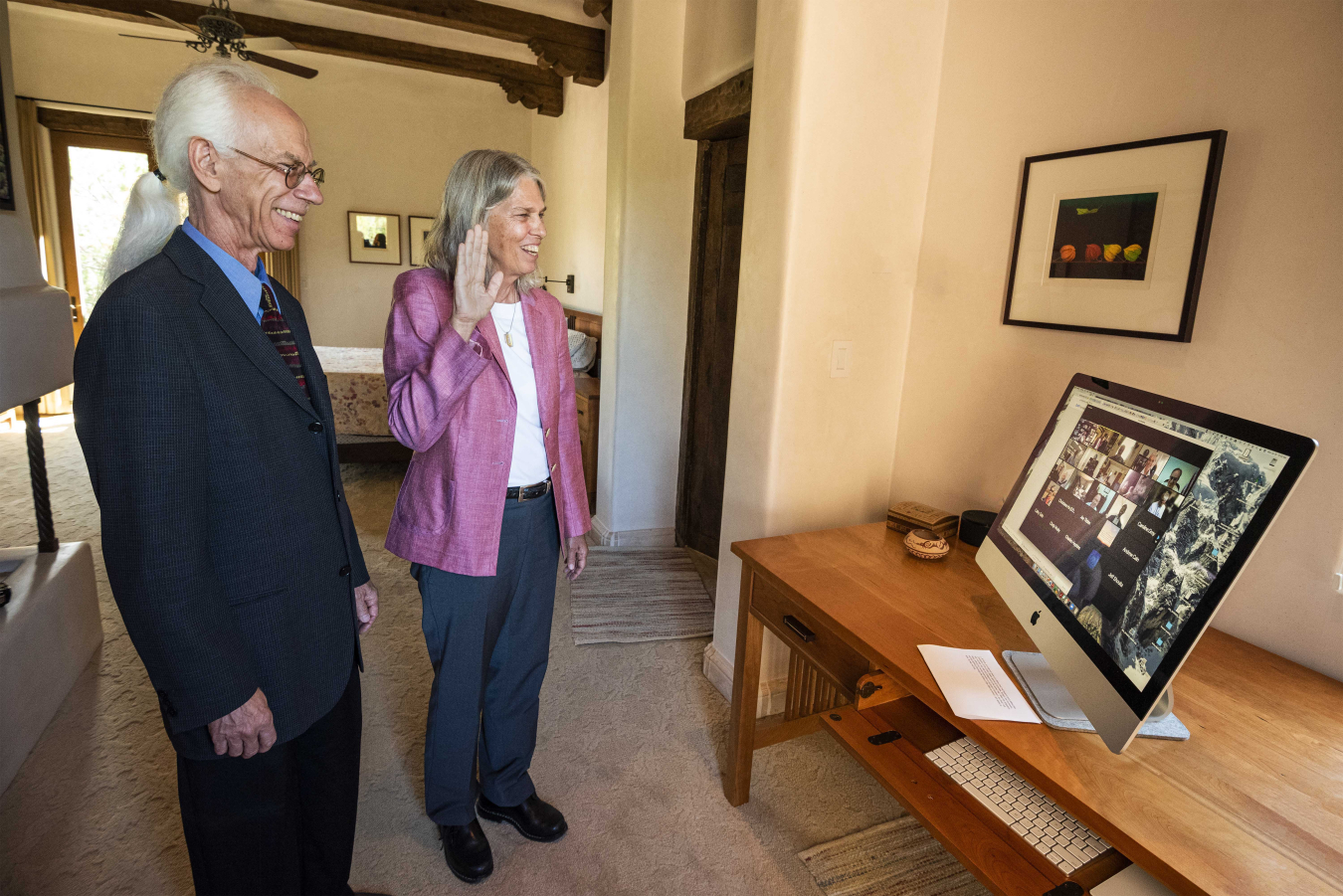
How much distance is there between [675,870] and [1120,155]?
6.45ft

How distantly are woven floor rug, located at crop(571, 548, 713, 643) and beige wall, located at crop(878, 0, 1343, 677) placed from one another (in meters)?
1.42

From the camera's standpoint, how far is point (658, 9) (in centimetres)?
331

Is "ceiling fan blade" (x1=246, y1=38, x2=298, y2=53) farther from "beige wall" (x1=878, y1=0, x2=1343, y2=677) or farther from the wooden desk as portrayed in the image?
the wooden desk

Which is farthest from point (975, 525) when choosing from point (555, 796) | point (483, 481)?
point (555, 796)

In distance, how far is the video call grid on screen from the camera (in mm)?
857

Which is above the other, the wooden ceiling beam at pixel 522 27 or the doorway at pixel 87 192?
the wooden ceiling beam at pixel 522 27

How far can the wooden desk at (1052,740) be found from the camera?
87 cm

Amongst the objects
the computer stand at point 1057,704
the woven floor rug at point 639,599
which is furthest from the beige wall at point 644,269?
the computer stand at point 1057,704

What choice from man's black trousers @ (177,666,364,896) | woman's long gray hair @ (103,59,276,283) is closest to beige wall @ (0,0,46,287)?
woman's long gray hair @ (103,59,276,283)

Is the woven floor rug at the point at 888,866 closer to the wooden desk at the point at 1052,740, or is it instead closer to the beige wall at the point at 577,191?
the wooden desk at the point at 1052,740

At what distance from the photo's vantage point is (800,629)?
1629 millimetres

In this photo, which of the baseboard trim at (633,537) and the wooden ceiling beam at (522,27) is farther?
the wooden ceiling beam at (522,27)

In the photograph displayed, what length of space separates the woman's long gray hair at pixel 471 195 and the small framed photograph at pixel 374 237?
6.03m

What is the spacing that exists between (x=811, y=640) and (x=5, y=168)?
8.83 feet
